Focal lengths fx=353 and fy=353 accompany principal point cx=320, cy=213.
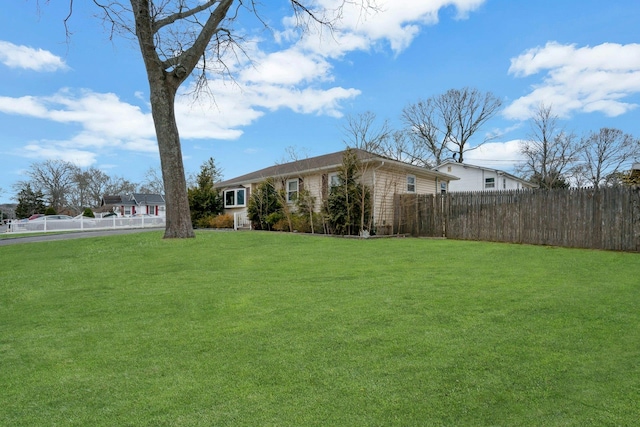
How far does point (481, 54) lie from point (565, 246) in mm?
8730

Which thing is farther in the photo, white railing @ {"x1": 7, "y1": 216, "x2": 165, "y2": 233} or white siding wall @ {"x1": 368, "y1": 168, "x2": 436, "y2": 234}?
white railing @ {"x1": 7, "y1": 216, "x2": 165, "y2": 233}

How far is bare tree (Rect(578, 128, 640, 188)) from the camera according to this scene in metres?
30.8

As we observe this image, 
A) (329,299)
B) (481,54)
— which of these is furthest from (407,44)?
(329,299)

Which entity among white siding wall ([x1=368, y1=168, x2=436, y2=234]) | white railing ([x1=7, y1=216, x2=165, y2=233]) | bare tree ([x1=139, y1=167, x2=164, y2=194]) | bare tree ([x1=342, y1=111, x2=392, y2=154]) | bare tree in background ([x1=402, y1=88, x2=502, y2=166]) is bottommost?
white railing ([x1=7, y1=216, x2=165, y2=233])

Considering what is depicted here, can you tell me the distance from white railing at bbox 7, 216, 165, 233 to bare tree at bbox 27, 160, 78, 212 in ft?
99.1

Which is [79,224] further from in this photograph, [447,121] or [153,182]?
[153,182]

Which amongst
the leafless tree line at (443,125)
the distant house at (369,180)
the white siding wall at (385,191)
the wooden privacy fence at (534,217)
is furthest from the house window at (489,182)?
the wooden privacy fence at (534,217)

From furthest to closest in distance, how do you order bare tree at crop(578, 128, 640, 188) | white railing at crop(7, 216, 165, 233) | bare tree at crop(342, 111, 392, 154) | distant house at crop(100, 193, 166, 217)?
1. distant house at crop(100, 193, 166, 217)
2. bare tree at crop(578, 128, 640, 188)
3. white railing at crop(7, 216, 165, 233)
4. bare tree at crop(342, 111, 392, 154)

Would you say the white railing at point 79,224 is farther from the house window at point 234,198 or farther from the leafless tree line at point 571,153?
the leafless tree line at point 571,153

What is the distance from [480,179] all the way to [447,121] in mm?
10575

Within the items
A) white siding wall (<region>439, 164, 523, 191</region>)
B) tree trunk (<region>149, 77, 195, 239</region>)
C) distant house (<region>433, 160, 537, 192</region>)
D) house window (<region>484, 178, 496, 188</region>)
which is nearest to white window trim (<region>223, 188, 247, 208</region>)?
tree trunk (<region>149, 77, 195, 239</region>)

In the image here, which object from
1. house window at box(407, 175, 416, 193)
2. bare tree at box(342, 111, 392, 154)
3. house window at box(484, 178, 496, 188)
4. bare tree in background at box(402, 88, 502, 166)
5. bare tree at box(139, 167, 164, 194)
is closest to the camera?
bare tree at box(342, 111, 392, 154)

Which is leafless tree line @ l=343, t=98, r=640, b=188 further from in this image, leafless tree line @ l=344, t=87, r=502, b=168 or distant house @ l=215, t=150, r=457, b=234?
distant house @ l=215, t=150, r=457, b=234

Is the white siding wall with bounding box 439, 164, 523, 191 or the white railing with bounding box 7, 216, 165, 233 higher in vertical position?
the white siding wall with bounding box 439, 164, 523, 191
